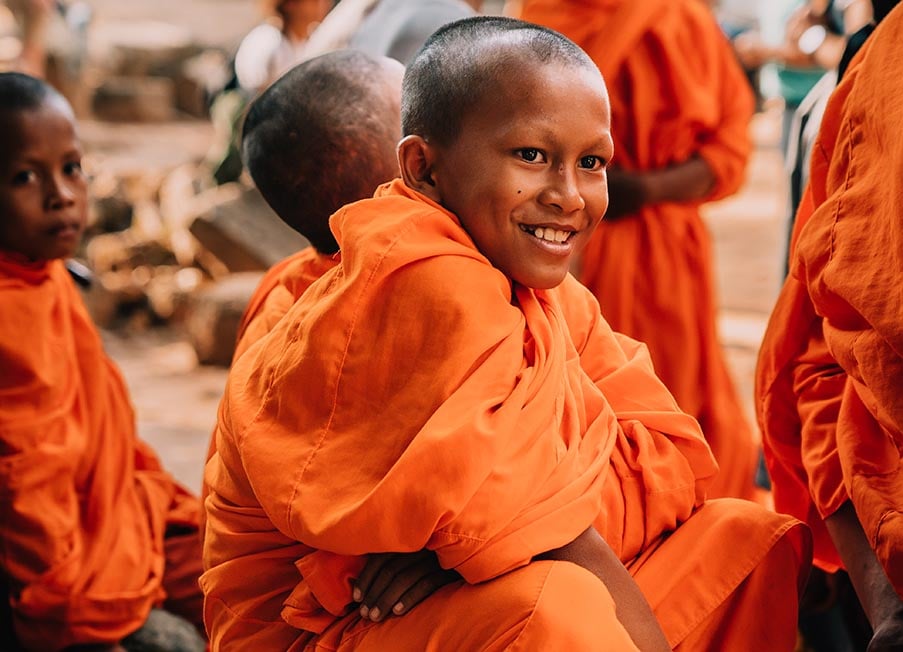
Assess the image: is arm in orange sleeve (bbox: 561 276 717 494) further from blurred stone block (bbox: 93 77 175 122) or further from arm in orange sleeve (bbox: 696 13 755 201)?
blurred stone block (bbox: 93 77 175 122)

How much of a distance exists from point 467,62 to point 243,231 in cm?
519

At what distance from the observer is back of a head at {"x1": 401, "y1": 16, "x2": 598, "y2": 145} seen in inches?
72.4

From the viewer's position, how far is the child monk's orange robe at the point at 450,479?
1695 millimetres

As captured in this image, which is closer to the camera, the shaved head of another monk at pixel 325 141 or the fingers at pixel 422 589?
the fingers at pixel 422 589

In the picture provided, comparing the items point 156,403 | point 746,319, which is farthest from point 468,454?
point 746,319

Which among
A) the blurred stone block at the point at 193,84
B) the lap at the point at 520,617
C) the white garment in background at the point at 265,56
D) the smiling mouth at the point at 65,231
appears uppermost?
the lap at the point at 520,617

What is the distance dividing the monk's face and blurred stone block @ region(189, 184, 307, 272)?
16.5ft

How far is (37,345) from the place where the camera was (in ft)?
9.56

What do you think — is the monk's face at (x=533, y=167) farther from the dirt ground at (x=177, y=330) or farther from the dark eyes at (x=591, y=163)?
the dirt ground at (x=177, y=330)

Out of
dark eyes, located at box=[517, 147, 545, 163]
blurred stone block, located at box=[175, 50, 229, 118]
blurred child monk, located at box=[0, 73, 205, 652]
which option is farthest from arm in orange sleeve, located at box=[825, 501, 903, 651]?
blurred stone block, located at box=[175, 50, 229, 118]

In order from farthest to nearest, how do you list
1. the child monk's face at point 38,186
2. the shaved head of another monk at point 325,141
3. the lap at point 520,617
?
1. the child monk's face at point 38,186
2. the shaved head of another monk at point 325,141
3. the lap at point 520,617

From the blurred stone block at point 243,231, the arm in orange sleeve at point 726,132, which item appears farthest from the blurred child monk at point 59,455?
the blurred stone block at point 243,231

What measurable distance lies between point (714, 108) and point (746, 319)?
13.7 ft

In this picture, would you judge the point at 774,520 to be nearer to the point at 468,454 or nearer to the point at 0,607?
the point at 468,454
